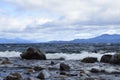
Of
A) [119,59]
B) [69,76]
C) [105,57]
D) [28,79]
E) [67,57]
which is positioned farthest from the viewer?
[67,57]

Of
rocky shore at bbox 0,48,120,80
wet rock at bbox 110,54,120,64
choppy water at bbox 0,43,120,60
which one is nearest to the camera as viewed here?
rocky shore at bbox 0,48,120,80

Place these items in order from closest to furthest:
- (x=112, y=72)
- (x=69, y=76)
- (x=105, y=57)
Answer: (x=69, y=76)
(x=112, y=72)
(x=105, y=57)

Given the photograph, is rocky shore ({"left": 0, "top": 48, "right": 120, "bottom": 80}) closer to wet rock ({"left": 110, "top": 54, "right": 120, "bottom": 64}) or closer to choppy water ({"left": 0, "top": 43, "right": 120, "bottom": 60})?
wet rock ({"left": 110, "top": 54, "right": 120, "bottom": 64})

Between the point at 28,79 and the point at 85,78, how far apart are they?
3.63 meters

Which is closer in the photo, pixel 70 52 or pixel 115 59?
pixel 115 59

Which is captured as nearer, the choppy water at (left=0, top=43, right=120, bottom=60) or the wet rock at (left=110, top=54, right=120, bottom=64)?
the wet rock at (left=110, top=54, right=120, bottom=64)

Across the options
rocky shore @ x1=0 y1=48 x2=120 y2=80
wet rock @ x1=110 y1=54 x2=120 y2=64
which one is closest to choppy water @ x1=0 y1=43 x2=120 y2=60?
wet rock @ x1=110 y1=54 x2=120 y2=64

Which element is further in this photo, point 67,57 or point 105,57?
point 67,57

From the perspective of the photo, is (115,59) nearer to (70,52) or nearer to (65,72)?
(65,72)

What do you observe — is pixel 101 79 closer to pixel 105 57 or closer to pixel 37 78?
pixel 37 78

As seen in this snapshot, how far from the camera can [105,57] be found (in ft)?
Answer: 115

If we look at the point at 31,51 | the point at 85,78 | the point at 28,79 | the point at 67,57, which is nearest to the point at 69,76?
the point at 85,78

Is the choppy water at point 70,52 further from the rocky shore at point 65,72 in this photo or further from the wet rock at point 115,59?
the rocky shore at point 65,72

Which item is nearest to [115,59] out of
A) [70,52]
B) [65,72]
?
[65,72]
